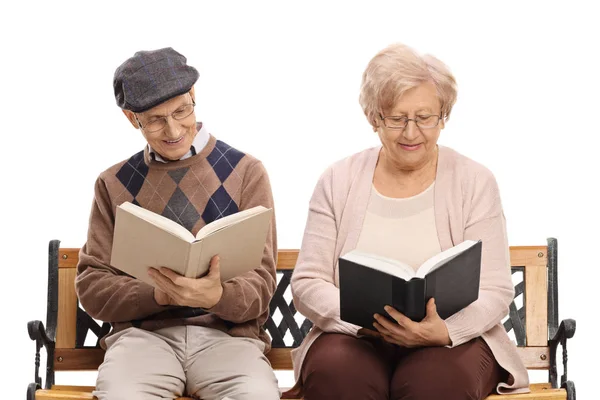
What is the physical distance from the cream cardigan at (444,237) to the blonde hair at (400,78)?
249mm

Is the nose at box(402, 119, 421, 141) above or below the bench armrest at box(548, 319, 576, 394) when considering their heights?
above

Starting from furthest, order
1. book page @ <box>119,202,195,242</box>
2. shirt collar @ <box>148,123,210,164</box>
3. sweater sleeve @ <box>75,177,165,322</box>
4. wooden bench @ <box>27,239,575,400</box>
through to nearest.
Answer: wooden bench @ <box>27,239,575,400</box> < shirt collar @ <box>148,123,210,164</box> < sweater sleeve @ <box>75,177,165,322</box> < book page @ <box>119,202,195,242</box>

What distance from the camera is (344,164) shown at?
3854 millimetres

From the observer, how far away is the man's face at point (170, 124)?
3748mm

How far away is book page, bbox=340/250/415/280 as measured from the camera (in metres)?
3.32

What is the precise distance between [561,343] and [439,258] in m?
0.90

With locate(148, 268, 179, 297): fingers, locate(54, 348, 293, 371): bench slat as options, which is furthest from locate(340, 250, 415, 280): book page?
locate(54, 348, 293, 371): bench slat

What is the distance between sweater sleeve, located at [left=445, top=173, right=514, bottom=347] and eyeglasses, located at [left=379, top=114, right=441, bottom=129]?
10.9 inches

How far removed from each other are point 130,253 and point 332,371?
75 centimetres

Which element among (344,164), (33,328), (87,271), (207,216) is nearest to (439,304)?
(344,164)

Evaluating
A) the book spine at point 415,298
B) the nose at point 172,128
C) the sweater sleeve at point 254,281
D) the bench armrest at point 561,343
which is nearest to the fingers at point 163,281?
the sweater sleeve at point 254,281

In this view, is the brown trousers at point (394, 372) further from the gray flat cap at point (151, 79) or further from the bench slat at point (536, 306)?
the gray flat cap at point (151, 79)

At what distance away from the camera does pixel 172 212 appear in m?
3.91

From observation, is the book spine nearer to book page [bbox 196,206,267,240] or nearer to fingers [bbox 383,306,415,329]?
fingers [bbox 383,306,415,329]
